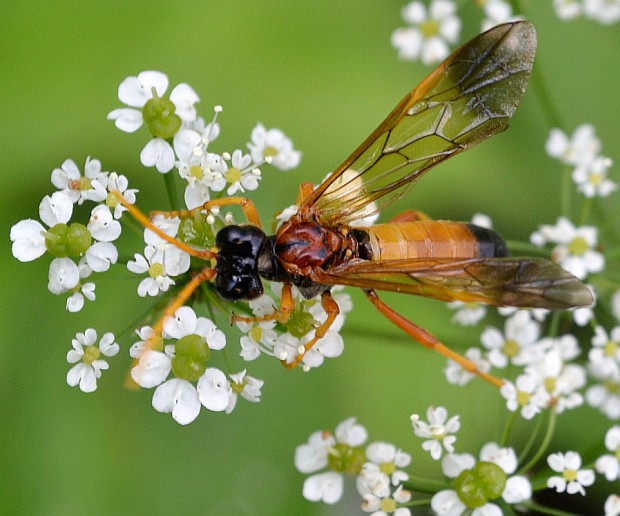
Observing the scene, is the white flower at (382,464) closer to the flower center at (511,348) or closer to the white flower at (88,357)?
the flower center at (511,348)

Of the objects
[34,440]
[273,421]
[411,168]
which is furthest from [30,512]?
[411,168]

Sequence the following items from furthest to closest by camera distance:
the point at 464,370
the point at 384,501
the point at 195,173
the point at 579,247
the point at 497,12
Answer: the point at 497,12
the point at 579,247
the point at 464,370
the point at 384,501
the point at 195,173

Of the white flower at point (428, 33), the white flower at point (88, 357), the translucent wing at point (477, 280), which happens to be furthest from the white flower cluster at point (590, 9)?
the white flower at point (88, 357)

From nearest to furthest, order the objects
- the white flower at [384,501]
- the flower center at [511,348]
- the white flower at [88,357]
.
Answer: the white flower at [88,357] → the white flower at [384,501] → the flower center at [511,348]

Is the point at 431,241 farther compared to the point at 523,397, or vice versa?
the point at 523,397

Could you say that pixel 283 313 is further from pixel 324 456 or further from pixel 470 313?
pixel 470 313

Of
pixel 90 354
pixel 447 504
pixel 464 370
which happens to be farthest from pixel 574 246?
pixel 90 354

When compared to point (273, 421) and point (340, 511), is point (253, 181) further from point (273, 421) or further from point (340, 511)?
point (340, 511)
